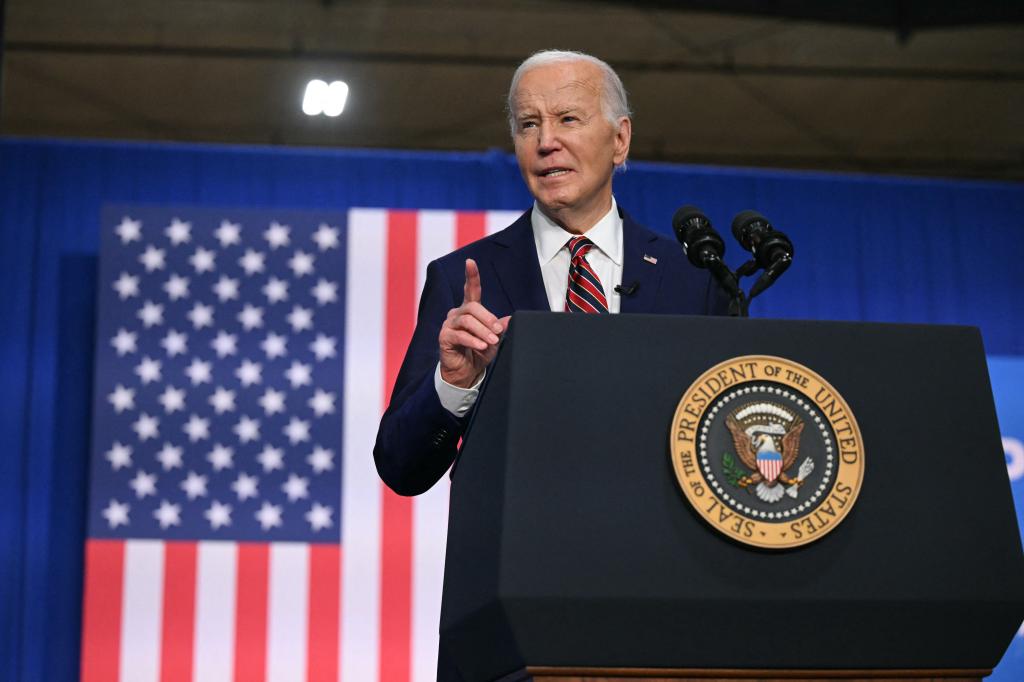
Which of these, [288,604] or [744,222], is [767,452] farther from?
[288,604]

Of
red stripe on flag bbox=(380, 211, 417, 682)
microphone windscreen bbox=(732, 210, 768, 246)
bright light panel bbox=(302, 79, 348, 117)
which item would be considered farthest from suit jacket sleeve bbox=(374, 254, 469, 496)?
bright light panel bbox=(302, 79, 348, 117)

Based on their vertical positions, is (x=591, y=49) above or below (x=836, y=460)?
above

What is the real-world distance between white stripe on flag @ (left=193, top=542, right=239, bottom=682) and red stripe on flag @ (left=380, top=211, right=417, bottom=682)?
60 cm

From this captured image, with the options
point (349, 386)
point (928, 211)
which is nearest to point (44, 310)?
point (349, 386)

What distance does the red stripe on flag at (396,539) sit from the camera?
17.2 feet

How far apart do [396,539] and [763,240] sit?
161 inches

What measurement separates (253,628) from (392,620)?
556 millimetres

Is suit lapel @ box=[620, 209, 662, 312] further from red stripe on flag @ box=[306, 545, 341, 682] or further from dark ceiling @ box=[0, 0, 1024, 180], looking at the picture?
A: dark ceiling @ box=[0, 0, 1024, 180]

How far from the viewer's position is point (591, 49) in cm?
851

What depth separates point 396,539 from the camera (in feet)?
17.4

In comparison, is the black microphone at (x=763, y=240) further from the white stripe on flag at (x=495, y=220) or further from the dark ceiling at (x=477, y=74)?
the dark ceiling at (x=477, y=74)

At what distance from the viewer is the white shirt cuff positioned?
1450 mm

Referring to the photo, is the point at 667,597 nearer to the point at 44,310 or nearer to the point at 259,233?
the point at 259,233

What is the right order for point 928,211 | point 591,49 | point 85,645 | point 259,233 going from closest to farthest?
1. point 85,645
2. point 259,233
3. point 928,211
4. point 591,49
